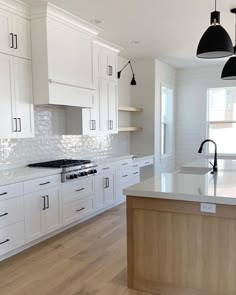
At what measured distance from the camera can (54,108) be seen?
486 cm

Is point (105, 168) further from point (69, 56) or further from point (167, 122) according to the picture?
point (167, 122)

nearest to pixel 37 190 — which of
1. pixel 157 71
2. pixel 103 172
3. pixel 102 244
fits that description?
pixel 102 244

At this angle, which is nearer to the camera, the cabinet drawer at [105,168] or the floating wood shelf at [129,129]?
the cabinet drawer at [105,168]

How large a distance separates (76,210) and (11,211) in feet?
4.06

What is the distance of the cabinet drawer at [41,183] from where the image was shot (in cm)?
359

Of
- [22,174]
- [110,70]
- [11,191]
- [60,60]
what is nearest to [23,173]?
[22,174]

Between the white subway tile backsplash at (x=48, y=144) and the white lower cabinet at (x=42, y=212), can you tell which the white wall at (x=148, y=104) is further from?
the white lower cabinet at (x=42, y=212)

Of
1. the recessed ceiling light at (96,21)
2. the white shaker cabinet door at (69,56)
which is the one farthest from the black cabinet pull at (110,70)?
the recessed ceiling light at (96,21)

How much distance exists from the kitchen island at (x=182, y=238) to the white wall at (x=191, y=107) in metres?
5.12

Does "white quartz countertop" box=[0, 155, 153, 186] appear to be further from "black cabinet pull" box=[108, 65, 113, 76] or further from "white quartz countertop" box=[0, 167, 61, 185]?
"black cabinet pull" box=[108, 65, 113, 76]

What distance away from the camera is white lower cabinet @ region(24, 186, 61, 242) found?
3625mm

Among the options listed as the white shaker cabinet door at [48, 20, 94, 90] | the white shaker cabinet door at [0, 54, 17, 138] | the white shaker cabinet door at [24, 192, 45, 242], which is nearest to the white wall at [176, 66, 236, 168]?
the white shaker cabinet door at [48, 20, 94, 90]

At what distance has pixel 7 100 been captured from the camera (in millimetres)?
3705

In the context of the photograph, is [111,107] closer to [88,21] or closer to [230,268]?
[88,21]
